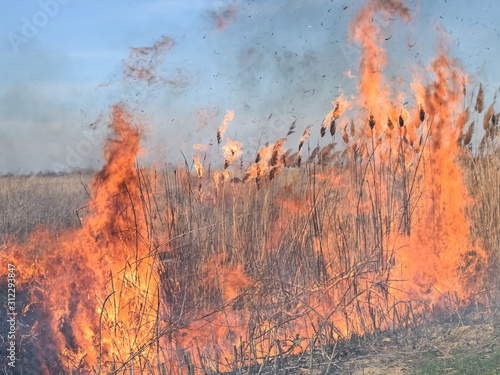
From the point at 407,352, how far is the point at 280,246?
127 centimetres

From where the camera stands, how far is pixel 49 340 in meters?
4.45

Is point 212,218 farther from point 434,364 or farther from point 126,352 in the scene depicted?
point 434,364

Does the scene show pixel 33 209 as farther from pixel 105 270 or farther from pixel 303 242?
pixel 303 242

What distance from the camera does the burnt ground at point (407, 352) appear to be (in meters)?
3.05

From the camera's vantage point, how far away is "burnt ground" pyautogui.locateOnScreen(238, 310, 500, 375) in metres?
3.05

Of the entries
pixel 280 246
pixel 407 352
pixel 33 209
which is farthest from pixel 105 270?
pixel 33 209

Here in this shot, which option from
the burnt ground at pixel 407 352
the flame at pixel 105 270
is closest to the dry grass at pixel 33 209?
the flame at pixel 105 270

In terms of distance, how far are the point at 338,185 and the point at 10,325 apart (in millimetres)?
3327

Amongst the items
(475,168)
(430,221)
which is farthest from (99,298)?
(475,168)

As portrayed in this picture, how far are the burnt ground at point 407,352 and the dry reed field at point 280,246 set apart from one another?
0.11 m

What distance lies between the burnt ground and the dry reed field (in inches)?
4.4

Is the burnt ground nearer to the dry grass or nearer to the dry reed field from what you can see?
the dry reed field

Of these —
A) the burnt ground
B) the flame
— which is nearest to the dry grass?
the flame

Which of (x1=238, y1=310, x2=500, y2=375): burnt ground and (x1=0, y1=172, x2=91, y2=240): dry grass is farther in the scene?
(x1=0, y1=172, x2=91, y2=240): dry grass
